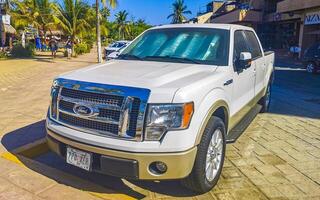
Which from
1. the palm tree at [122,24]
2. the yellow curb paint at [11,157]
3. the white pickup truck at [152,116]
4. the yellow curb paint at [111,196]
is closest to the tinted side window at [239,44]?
the white pickup truck at [152,116]

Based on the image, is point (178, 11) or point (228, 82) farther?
point (178, 11)

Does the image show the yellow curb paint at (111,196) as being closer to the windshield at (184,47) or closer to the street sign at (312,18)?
the windshield at (184,47)

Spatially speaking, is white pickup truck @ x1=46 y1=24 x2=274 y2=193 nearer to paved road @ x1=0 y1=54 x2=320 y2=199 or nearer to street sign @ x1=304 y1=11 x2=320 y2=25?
paved road @ x1=0 y1=54 x2=320 y2=199

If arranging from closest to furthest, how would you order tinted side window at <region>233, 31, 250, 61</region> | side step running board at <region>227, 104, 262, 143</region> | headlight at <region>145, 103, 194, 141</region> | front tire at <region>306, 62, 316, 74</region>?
headlight at <region>145, 103, 194, 141</region> < side step running board at <region>227, 104, 262, 143</region> < tinted side window at <region>233, 31, 250, 61</region> < front tire at <region>306, 62, 316, 74</region>

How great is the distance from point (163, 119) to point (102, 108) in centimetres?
64

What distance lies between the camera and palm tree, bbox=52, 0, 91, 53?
2689 centimetres

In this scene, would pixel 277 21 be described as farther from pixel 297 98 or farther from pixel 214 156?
pixel 214 156

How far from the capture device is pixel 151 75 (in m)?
3.62

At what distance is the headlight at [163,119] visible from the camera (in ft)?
10.2

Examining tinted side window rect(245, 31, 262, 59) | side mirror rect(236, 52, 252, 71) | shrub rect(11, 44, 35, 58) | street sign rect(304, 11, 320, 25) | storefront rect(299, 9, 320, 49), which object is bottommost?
shrub rect(11, 44, 35, 58)

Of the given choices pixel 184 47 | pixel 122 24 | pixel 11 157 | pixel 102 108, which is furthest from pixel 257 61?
pixel 122 24

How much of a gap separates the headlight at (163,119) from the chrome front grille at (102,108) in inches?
3.0

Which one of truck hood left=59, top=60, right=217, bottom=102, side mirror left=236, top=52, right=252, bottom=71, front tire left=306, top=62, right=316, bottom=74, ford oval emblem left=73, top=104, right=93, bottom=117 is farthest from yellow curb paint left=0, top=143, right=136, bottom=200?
front tire left=306, top=62, right=316, bottom=74

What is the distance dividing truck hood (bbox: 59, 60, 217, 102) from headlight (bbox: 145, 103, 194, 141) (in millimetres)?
95
